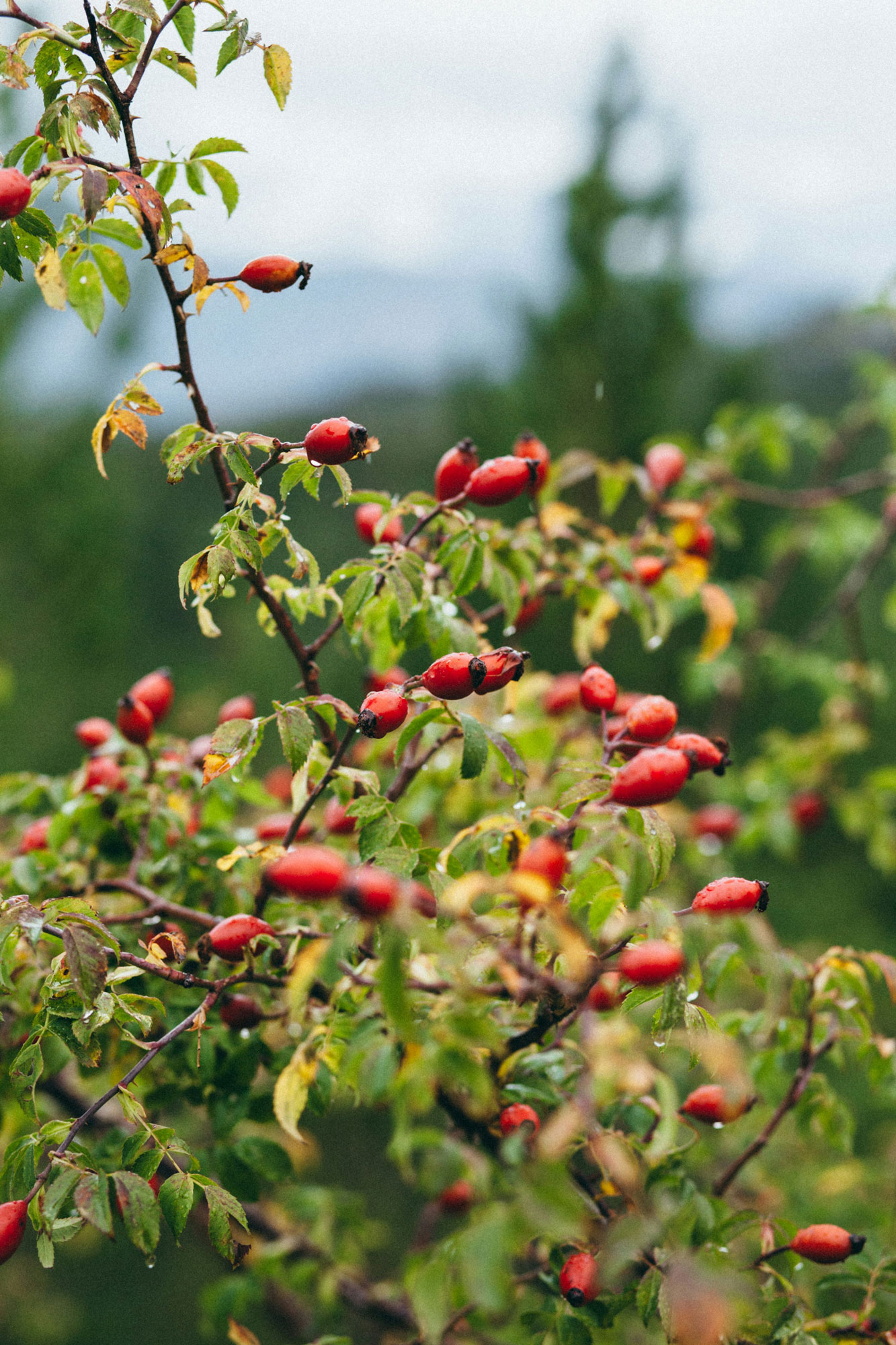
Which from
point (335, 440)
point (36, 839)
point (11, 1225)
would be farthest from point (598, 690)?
point (36, 839)

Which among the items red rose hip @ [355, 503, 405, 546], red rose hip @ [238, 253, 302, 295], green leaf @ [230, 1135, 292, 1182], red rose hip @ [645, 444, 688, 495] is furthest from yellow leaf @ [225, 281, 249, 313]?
green leaf @ [230, 1135, 292, 1182]

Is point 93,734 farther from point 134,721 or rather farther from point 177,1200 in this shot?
point 177,1200

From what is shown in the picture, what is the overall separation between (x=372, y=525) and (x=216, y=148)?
428 mm

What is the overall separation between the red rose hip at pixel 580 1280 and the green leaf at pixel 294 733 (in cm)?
46

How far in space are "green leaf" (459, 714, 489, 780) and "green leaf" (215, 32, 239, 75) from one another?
1.99 feet

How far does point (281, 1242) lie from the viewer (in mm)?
1491

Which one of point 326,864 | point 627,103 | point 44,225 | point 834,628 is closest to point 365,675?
point 44,225

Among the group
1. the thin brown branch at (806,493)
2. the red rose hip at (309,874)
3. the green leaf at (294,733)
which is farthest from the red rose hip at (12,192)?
the thin brown branch at (806,493)

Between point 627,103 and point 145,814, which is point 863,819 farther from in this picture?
point 627,103

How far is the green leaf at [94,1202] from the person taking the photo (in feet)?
2.29

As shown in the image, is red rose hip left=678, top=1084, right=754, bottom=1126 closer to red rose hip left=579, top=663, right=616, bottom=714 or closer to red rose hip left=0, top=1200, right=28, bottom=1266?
red rose hip left=579, top=663, right=616, bottom=714

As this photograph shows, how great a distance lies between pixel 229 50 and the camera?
0.86 metres

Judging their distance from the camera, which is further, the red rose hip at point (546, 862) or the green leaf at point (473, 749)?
the green leaf at point (473, 749)

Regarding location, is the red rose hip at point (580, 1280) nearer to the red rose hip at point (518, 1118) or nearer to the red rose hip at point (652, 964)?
the red rose hip at point (518, 1118)
